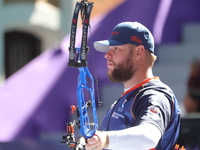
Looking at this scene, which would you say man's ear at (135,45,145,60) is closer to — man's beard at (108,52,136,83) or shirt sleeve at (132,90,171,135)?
man's beard at (108,52,136,83)

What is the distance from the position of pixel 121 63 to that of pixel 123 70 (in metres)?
0.04

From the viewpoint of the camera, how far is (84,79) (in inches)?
146

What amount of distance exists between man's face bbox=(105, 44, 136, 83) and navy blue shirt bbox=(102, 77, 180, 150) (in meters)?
0.09

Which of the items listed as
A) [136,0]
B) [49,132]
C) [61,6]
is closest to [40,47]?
[61,6]

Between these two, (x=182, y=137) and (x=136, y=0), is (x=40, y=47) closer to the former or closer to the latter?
(x=136, y=0)

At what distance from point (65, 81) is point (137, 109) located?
601cm

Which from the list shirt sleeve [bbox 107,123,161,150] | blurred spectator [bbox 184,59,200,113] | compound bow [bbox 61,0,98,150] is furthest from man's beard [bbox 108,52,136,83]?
blurred spectator [bbox 184,59,200,113]

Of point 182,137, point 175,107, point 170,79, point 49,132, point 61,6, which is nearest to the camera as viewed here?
point 175,107

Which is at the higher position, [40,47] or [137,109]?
[137,109]

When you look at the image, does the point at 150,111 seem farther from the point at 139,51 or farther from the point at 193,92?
the point at 193,92

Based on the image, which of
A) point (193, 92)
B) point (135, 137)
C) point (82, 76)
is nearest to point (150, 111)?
point (135, 137)

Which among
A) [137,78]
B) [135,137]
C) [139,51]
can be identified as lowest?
[135,137]

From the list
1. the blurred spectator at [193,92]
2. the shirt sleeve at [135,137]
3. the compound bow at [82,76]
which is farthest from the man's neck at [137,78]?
the blurred spectator at [193,92]

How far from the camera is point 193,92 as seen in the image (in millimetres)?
9398
